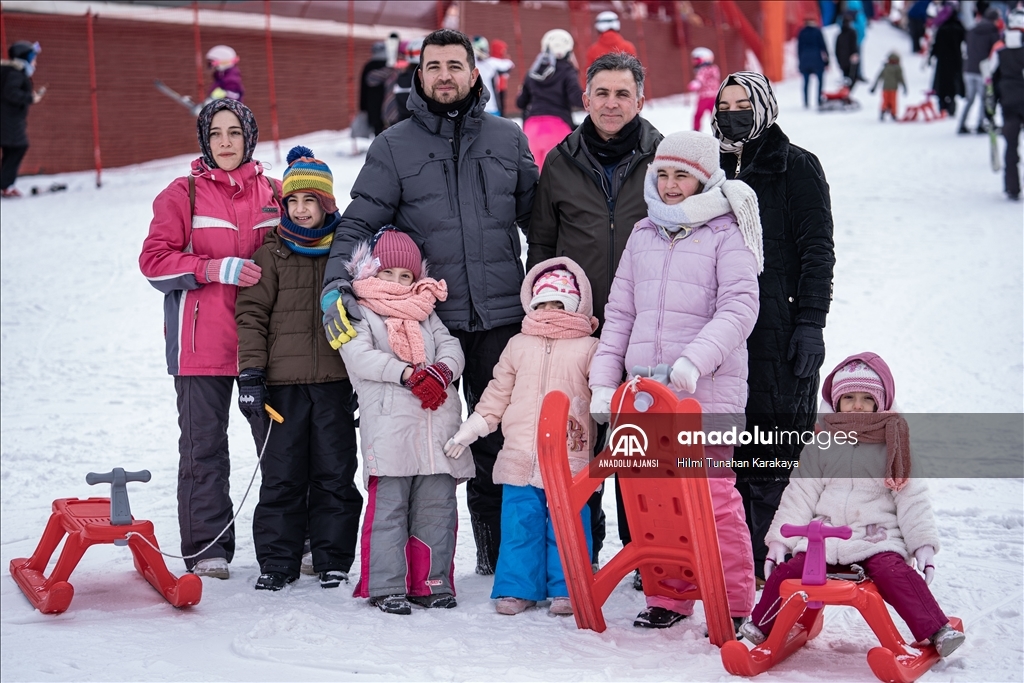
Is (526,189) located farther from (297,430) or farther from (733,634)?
(733,634)

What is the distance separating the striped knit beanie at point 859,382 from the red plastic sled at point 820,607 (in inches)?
21.2

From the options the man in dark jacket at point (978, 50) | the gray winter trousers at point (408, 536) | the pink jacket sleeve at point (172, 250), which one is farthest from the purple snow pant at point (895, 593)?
the man in dark jacket at point (978, 50)

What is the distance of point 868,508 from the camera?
143 inches

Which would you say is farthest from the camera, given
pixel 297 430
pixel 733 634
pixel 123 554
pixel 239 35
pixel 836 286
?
pixel 239 35

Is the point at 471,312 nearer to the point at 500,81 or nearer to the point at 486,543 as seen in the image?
the point at 486,543

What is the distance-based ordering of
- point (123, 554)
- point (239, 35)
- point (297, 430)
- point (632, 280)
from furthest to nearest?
point (239, 35) < point (123, 554) < point (297, 430) < point (632, 280)

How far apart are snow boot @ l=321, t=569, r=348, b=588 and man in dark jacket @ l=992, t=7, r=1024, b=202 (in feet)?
28.2

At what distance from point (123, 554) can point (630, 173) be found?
2683 mm

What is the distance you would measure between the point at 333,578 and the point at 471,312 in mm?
1172

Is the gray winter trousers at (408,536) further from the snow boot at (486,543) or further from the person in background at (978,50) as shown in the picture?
the person in background at (978,50)

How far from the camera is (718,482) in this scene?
12.6 feet

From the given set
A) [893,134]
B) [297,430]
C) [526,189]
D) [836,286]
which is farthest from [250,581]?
[893,134]

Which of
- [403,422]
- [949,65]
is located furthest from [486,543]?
[949,65]

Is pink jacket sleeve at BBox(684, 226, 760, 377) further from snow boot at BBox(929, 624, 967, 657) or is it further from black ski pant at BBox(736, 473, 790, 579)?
snow boot at BBox(929, 624, 967, 657)
